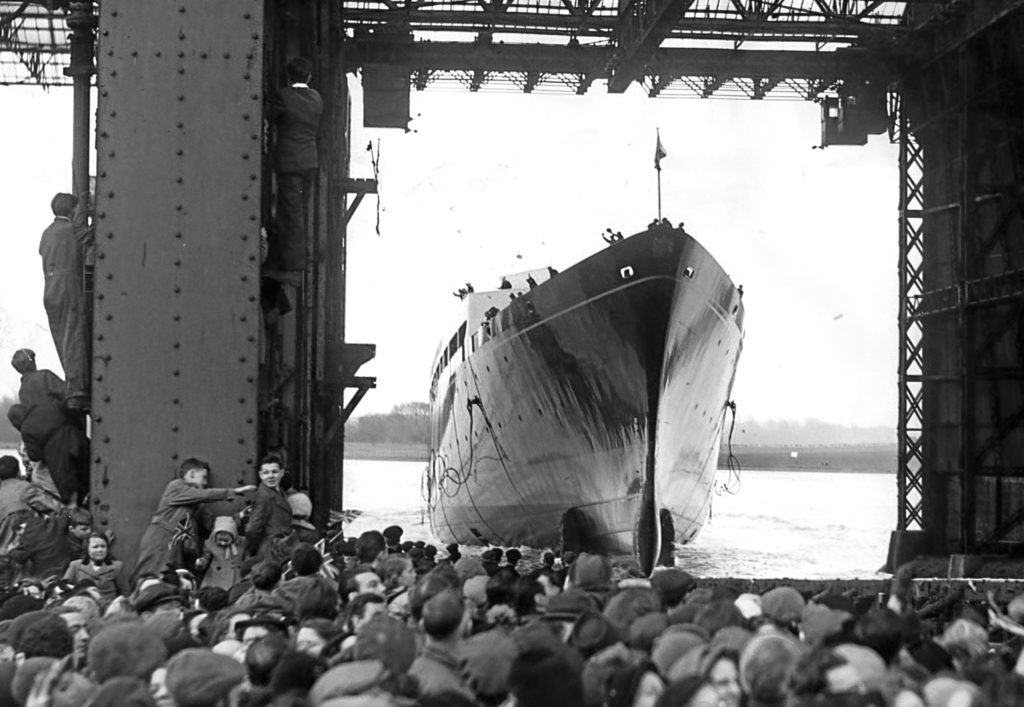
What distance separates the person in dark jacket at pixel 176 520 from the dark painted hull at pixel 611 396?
13.4 metres

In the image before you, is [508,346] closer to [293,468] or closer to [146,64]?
[293,468]

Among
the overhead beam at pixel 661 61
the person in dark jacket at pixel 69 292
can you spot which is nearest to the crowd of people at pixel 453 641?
the person in dark jacket at pixel 69 292

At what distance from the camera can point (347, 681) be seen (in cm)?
438

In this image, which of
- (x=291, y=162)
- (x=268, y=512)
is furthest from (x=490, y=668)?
(x=291, y=162)

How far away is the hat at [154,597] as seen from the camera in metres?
7.54

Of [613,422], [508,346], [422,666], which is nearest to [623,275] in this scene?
[613,422]

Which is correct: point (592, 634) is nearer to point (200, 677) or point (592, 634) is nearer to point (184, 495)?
point (200, 677)

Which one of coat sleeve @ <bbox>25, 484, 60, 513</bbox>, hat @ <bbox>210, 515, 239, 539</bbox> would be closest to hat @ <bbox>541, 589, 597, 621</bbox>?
hat @ <bbox>210, 515, 239, 539</bbox>

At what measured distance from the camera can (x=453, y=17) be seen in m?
24.1

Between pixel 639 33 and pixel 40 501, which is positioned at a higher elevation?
pixel 639 33

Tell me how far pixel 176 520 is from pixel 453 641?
3.69m

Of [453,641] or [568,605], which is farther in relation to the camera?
[568,605]

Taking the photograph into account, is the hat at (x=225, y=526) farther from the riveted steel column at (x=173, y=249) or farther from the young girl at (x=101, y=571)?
the young girl at (x=101, y=571)

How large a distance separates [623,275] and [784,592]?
1574 cm
